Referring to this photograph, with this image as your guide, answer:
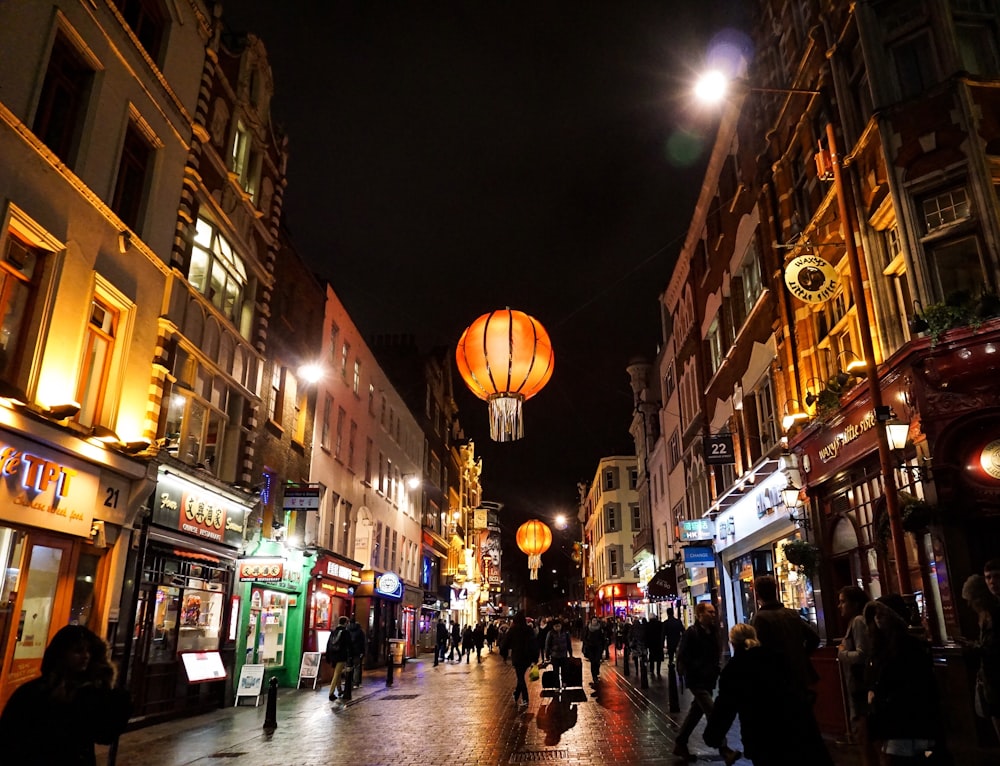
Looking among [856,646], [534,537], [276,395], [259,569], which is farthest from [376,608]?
[856,646]

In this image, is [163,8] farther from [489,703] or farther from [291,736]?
[489,703]

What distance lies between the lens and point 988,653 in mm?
6320

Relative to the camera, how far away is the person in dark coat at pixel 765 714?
4.45 metres

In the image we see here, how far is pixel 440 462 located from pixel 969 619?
1627 inches

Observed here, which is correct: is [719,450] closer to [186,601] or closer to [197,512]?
[197,512]

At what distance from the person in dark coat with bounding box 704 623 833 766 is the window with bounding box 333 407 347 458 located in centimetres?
2210

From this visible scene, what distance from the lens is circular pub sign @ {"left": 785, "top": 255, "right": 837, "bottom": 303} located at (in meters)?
13.2

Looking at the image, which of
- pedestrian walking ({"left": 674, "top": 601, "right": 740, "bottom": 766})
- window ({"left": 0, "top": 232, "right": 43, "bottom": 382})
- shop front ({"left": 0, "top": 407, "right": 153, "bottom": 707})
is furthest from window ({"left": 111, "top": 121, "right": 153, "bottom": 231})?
pedestrian walking ({"left": 674, "top": 601, "right": 740, "bottom": 766})

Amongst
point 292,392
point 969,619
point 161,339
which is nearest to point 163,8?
point 161,339

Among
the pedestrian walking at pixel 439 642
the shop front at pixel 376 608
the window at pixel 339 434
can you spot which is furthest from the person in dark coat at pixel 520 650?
the pedestrian walking at pixel 439 642

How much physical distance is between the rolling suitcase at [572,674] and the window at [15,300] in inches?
492

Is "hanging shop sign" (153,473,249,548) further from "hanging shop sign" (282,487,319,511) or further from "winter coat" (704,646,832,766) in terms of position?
"winter coat" (704,646,832,766)

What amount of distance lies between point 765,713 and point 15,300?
35.6 feet

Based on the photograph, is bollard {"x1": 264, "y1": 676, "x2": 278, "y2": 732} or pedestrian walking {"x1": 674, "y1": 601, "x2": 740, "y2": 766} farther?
bollard {"x1": 264, "y1": 676, "x2": 278, "y2": 732}
